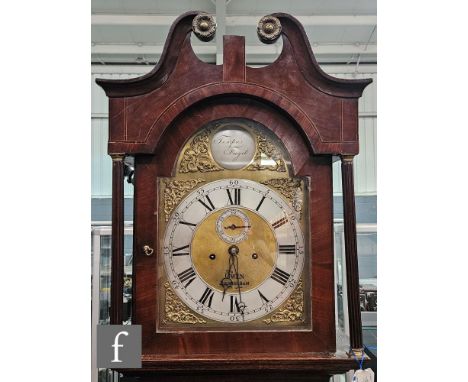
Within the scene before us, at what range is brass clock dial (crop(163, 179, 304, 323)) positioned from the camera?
972mm

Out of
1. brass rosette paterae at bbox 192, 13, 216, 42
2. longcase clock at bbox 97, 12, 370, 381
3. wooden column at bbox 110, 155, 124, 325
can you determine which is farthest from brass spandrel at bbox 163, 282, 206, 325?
brass rosette paterae at bbox 192, 13, 216, 42

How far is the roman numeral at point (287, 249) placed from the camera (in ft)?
3.22

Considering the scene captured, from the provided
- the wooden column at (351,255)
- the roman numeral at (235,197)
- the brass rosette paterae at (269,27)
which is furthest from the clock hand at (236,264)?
the brass rosette paterae at (269,27)

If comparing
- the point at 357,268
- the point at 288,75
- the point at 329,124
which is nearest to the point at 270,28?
the point at 288,75

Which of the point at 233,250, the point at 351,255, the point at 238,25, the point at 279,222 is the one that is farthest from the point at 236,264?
the point at 238,25

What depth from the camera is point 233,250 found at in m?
0.97

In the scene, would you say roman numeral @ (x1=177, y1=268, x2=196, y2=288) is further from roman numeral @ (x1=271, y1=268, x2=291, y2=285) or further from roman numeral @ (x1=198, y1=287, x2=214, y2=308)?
roman numeral @ (x1=271, y1=268, x2=291, y2=285)

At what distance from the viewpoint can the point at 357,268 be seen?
959 mm

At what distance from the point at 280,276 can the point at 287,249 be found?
0.07 metres

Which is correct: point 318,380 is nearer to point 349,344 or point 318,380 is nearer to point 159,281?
point 349,344

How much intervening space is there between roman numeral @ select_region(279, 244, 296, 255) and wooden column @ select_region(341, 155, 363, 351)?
0.40ft

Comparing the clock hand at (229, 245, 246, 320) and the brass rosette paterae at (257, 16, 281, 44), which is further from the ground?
the brass rosette paterae at (257, 16, 281, 44)

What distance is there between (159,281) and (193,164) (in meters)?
0.29

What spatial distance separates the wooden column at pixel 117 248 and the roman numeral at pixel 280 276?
0.35m
